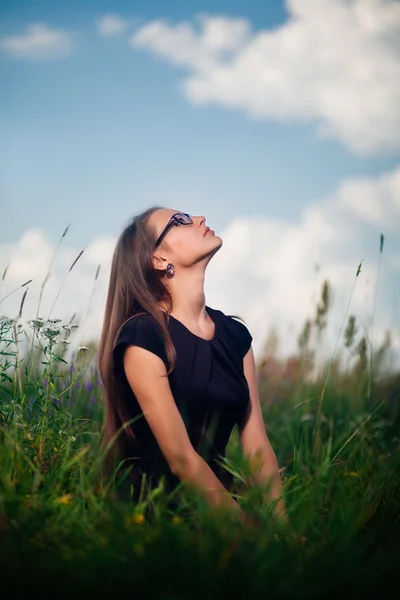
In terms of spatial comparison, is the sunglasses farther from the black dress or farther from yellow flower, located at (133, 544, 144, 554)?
yellow flower, located at (133, 544, 144, 554)

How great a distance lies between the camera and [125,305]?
307 centimetres

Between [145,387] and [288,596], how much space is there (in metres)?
1.31

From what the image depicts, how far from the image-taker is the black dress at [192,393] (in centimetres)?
280

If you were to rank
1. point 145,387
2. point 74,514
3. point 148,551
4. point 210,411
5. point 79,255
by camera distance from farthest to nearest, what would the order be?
point 79,255 → point 210,411 → point 145,387 → point 74,514 → point 148,551

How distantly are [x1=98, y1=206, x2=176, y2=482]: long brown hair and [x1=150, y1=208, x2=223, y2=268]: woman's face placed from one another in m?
0.06

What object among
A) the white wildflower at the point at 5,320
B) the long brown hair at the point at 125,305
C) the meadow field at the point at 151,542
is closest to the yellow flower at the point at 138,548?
the meadow field at the point at 151,542

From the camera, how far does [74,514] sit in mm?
1998

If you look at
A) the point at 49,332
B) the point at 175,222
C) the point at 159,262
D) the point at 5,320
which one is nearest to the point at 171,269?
Result: the point at 159,262

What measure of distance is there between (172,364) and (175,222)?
81 centimetres

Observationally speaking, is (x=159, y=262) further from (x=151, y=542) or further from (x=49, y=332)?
(x=151, y=542)

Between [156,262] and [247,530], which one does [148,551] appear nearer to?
[247,530]

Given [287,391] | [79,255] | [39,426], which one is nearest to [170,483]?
[39,426]

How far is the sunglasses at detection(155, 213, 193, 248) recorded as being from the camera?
321 centimetres

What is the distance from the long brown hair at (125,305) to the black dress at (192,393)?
43 mm
